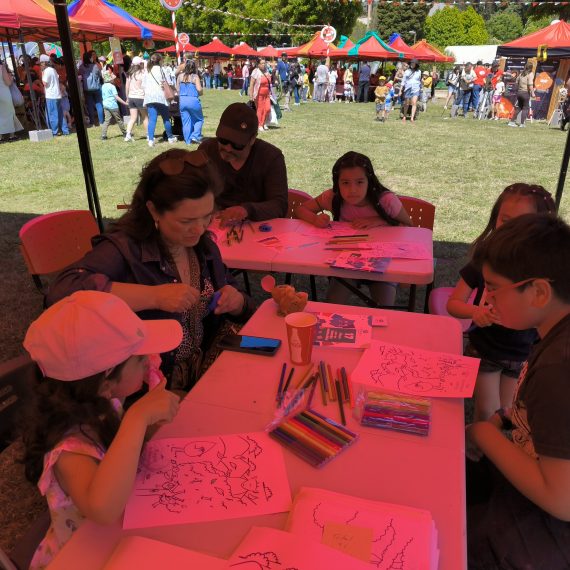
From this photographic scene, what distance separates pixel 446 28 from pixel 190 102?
46939mm

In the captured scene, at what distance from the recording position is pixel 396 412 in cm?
133

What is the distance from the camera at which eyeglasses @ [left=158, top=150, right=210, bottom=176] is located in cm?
183

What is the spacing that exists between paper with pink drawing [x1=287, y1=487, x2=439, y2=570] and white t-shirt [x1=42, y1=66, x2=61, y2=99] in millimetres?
11056

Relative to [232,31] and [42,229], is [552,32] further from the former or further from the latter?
[232,31]

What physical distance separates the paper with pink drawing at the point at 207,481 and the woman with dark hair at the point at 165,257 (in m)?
0.64

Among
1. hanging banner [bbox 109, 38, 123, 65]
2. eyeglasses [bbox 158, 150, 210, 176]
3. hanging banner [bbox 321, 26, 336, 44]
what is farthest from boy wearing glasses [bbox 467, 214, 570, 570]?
hanging banner [bbox 321, 26, 336, 44]

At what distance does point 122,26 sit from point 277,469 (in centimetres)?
1287

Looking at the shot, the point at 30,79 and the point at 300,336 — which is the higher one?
the point at 30,79

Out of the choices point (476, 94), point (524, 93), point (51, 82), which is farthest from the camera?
point (476, 94)

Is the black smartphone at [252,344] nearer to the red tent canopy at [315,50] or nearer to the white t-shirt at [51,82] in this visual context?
the white t-shirt at [51,82]

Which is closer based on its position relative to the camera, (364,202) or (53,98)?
(364,202)

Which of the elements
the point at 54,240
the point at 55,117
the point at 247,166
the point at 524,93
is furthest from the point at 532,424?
the point at 524,93

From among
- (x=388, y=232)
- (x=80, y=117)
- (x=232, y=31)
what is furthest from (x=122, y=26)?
(x=232, y=31)

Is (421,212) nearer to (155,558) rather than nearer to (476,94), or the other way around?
(155,558)
